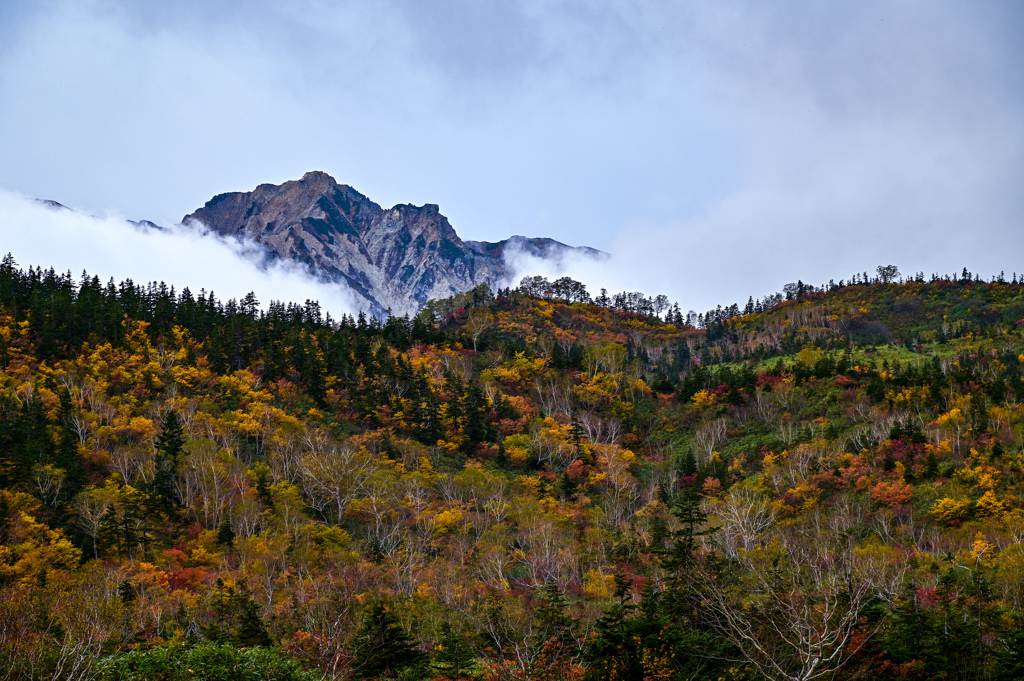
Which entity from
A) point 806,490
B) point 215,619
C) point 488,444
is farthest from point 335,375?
point 806,490

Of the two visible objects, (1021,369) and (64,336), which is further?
(1021,369)

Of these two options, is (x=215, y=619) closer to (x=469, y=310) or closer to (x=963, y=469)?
(x=963, y=469)

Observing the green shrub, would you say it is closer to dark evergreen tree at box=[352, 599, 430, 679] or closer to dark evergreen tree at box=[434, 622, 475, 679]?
dark evergreen tree at box=[352, 599, 430, 679]

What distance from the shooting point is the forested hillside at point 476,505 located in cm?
2359

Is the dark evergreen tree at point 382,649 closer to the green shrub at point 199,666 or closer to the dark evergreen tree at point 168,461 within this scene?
the green shrub at point 199,666

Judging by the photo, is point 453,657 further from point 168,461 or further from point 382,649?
point 168,461

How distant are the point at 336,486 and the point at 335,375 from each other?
34.8m

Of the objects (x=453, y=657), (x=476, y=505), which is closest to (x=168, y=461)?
(x=476, y=505)

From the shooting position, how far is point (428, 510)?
54.1 metres

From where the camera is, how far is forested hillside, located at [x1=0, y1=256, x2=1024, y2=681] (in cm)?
2359

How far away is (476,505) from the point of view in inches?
2188

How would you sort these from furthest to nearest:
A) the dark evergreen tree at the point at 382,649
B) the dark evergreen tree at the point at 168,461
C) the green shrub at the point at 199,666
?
1. the dark evergreen tree at the point at 168,461
2. the dark evergreen tree at the point at 382,649
3. the green shrub at the point at 199,666

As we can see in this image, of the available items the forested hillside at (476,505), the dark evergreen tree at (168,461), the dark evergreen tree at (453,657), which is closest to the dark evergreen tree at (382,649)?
the forested hillside at (476,505)

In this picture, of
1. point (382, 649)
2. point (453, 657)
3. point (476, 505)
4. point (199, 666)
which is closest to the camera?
point (199, 666)
